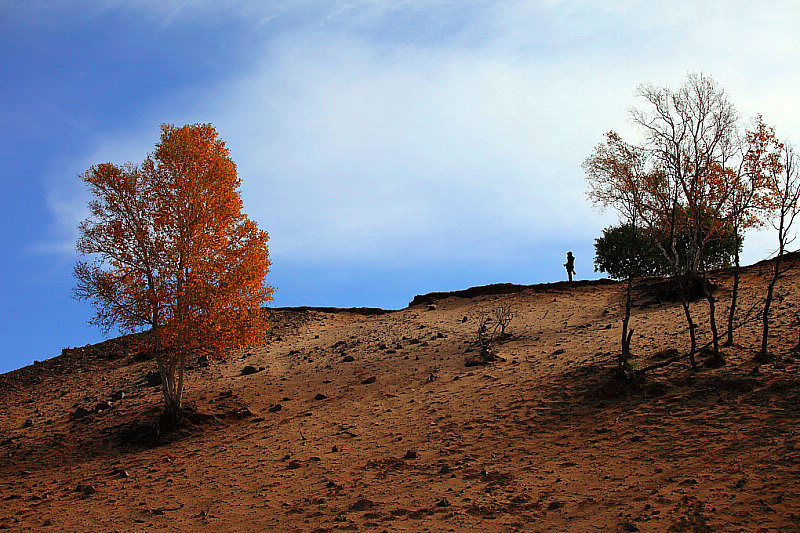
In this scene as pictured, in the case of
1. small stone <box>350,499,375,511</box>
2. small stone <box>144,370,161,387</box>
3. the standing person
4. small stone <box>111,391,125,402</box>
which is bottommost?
small stone <box>350,499,375,511</box>

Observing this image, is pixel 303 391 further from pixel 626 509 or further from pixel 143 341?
pixel 626 509

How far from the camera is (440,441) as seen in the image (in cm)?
1338

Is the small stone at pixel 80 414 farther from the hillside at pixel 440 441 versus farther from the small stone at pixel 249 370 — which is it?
the small stone at pixel 249 370

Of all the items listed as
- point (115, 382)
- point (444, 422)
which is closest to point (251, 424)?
point (444, 422)

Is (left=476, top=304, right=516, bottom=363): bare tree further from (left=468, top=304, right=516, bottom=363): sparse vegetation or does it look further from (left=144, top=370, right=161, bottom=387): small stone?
(left=144, top=370, right=161, bottom=387): small stone

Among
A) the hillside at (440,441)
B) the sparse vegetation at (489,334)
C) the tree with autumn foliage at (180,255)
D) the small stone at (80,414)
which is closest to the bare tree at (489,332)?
the sparse vegetation at (489,334)

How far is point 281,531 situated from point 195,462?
6.12 m

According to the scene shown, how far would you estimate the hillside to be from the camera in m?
9.56

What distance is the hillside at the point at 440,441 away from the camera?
31.4 feet

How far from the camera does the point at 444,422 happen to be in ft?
47.8

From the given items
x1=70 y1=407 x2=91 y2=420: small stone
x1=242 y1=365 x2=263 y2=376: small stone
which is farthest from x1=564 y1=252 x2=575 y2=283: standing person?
x1=70 y1=407 x2=91 y2=420: small stone

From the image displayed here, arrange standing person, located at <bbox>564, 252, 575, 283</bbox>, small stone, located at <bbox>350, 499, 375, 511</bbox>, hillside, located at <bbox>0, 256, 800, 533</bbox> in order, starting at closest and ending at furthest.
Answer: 1. hillside, located at <bbox>0, 256, 800, 533</bbox>
2. small stone, located at <bbox>350, 499, 375, 511</bbox>
3. standing person, located at <bbox>564, 252, 575, 283</bbox>

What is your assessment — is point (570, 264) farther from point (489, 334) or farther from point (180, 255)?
point (180, 255)

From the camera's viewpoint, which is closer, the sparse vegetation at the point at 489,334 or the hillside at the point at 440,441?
the hillside at the point at 440,441
